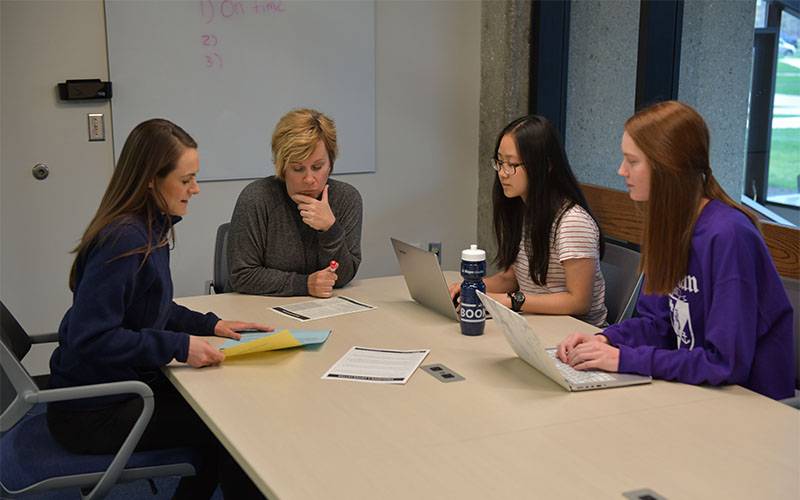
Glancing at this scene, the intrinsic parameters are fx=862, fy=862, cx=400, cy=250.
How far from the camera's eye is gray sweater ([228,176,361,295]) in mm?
2824

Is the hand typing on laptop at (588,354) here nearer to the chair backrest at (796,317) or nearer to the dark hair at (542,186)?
the chair backrest at (796,317)

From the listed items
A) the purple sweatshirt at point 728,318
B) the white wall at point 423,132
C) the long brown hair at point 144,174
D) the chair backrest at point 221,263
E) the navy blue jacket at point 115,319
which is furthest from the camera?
the white wall at point 423,132

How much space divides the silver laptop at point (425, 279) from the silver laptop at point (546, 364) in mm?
417

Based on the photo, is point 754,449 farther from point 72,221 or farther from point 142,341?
point 72,221

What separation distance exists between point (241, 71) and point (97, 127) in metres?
0.68

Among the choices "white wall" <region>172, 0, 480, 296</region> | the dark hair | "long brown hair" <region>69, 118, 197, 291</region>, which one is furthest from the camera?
"white wall" <region>172, 0, 480, 296</region>

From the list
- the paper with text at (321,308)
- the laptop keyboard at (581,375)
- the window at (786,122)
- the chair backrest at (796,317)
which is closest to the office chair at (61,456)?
the paper with text at (321,308)

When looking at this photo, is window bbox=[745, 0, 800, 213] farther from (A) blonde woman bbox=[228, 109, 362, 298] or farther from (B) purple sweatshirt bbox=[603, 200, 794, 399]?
(A) blonde woman bbox=[228, 109, 362, 298]

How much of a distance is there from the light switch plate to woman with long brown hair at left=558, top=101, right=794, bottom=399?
248 cm

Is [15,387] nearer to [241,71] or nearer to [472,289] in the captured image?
[472,289]

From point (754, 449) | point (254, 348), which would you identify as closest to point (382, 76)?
point (254, 348)

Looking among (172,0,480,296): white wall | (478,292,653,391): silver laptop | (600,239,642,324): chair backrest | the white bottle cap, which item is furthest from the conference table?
(172,0,480,296): white wall

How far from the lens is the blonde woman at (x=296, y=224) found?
2.79 meters

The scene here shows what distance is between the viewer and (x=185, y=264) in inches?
157
